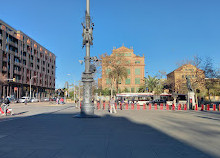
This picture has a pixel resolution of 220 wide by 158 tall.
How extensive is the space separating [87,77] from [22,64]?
195ft

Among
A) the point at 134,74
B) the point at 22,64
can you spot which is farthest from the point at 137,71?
the point at 22,64

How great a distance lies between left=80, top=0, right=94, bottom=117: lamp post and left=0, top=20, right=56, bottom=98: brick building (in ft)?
137

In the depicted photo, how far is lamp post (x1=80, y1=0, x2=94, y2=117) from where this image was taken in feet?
47.9

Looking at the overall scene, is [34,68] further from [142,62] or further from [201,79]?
[201,79]

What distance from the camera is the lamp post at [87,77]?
1459cm

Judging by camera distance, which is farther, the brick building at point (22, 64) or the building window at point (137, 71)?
the building window at point (137, 71)

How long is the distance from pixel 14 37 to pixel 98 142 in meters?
64.7

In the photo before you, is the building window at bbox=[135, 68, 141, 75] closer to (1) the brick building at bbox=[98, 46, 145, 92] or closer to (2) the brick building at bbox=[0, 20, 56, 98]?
(1) the brick building at bbox=[98, 46, 145, 92]

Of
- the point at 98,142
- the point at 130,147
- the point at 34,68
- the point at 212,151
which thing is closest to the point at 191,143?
the point at 212,151

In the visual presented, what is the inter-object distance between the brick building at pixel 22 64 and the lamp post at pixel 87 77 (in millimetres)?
41894

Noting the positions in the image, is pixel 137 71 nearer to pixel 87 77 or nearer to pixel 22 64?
pixel 22 64

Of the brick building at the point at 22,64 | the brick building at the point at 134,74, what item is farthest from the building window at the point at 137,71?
the brick building at the point at 22,64

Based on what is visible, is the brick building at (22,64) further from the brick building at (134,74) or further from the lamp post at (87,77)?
the lamp post at (87,77)

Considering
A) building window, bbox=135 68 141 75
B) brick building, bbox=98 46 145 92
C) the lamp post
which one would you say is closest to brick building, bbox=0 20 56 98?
brick building, bbox=98 46 145 92
